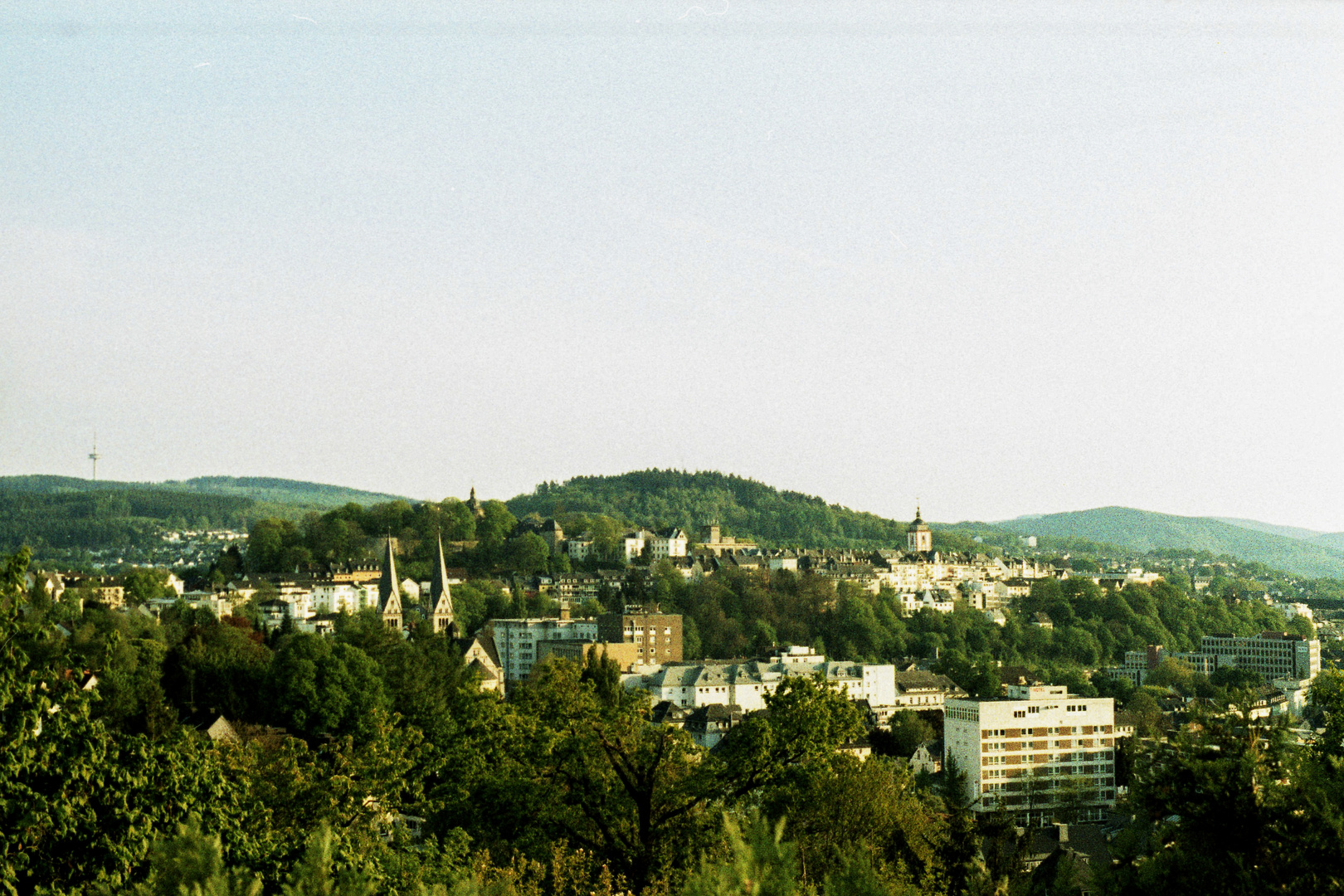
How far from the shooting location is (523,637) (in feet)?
217

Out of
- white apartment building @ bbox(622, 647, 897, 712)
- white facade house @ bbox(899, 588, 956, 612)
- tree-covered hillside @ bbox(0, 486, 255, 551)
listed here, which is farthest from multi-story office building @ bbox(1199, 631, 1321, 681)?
tree-covered hillside @ bbox(0, 486, 255, 551)

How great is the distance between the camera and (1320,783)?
24.9 feet

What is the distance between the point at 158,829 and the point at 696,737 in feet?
138

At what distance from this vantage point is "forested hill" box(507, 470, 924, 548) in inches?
5369

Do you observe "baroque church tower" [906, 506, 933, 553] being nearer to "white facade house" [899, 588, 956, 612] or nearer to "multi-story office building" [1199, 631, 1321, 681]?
"white facade house" [899, 588, 956, 612]

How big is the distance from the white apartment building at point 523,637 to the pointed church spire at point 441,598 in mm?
1918

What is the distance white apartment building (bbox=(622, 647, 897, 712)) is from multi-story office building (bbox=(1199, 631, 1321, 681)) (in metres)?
28.5

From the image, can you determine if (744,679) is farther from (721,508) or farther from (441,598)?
(721,508)

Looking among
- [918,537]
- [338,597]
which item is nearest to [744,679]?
[338,597]

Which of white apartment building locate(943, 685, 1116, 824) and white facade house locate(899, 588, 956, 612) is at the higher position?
white facade house locate(899, 588, 956, 612)

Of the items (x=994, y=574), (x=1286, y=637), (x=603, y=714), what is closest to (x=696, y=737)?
(x=603, y=714)

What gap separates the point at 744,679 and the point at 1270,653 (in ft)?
128

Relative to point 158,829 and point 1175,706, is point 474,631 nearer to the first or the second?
point 1175,706

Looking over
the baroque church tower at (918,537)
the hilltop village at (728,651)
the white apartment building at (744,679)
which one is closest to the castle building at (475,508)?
the hilltop village at (728,651)
